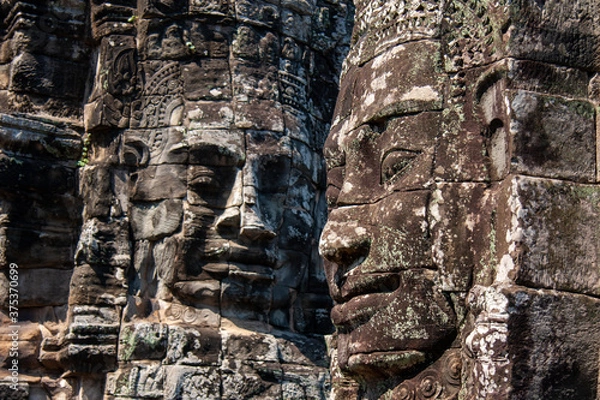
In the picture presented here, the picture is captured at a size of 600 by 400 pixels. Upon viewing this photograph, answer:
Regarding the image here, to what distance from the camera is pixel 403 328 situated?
5125 mm

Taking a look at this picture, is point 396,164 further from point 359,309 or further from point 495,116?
point 359,309

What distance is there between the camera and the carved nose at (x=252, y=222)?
1030 cm

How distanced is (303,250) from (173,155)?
4.99 feet

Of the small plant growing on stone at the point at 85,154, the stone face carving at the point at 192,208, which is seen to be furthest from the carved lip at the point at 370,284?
the small plant growing on stone at the point at 85,154

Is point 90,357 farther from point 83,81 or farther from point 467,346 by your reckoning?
point 467,346

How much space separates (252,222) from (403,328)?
528 cm

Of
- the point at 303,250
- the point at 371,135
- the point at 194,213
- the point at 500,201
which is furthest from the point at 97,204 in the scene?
the point at 500,201

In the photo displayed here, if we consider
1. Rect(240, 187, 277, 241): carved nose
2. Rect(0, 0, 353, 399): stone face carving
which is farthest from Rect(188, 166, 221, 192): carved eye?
Rect(240, 187, 277, 241): carved nose

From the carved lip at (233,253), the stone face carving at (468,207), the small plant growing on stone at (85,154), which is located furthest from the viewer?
the small plant growing on stone at (85,154)

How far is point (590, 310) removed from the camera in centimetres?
476

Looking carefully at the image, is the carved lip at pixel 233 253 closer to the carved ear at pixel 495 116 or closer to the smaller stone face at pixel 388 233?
the smaller stone face at pixel 388 233

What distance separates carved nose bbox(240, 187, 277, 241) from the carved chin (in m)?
4.98

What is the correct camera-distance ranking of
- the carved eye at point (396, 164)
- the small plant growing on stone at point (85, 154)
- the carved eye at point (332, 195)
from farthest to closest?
the small plant growing on stone at point (85, 154) → the carved eye at point (332, 195) → the carved eye at point (396, 164)

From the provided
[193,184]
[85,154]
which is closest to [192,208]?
[193,184]
